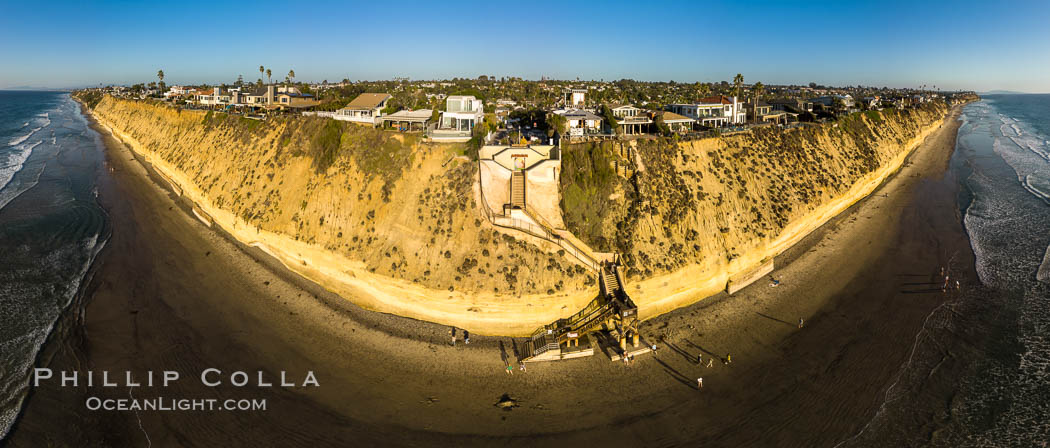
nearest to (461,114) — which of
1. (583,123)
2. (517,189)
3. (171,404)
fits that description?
(517,189)

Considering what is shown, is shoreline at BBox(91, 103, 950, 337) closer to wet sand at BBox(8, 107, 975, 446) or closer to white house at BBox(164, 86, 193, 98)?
wet sand at BBox(8, 107, 975, 446)

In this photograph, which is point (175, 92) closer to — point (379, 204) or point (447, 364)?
point (379, 204)

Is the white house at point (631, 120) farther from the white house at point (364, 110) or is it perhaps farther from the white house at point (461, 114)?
the white house at point (364, 110)

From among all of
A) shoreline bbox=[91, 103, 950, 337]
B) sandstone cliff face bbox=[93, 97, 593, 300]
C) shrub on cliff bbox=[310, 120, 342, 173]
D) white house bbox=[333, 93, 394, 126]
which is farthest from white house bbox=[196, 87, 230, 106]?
shoreline bbox=[91, 103, 950, 337]

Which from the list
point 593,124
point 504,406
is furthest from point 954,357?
point 593,124

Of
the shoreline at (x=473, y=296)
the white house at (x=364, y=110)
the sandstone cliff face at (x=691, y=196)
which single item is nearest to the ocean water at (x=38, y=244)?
the shoreline at (x=473, y=296)

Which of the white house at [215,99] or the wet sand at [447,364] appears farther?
the white house at [215,99]
